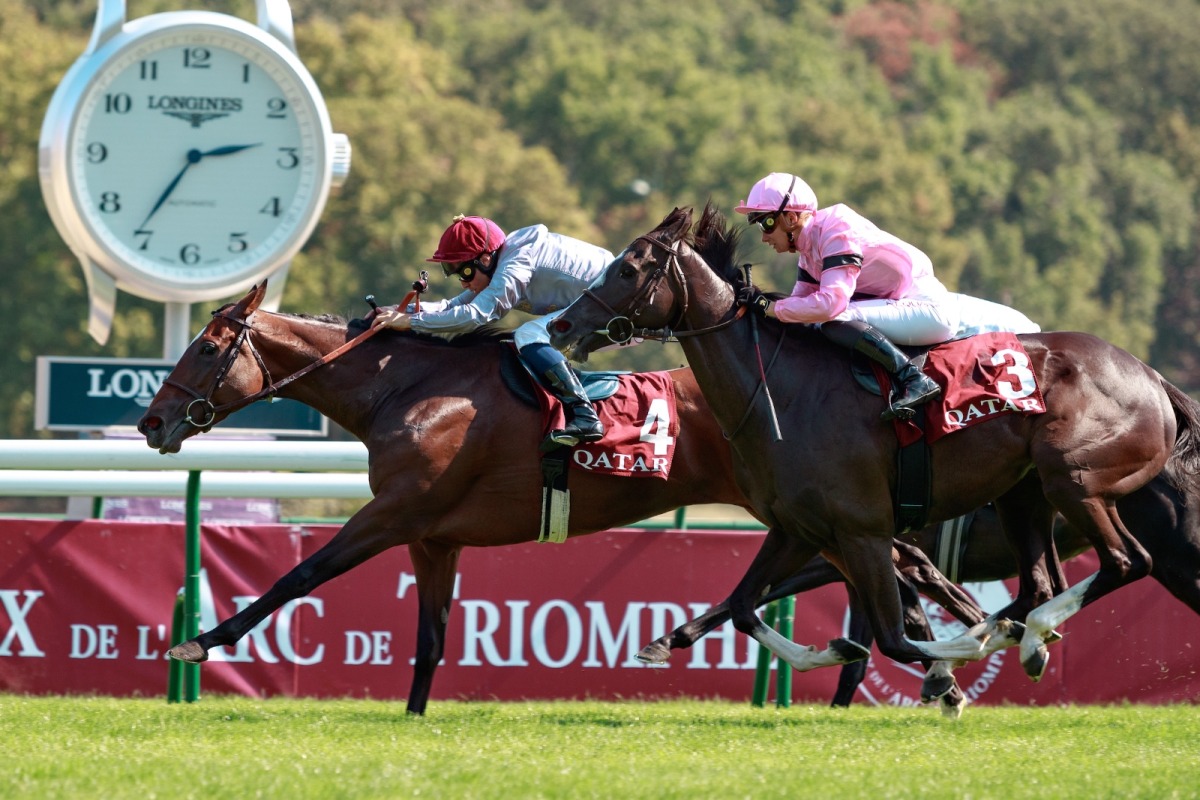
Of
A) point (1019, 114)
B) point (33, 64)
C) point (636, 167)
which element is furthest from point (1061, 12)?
point (33, 64)

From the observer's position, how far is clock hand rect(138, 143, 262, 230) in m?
9.88

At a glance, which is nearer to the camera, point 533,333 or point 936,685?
point 936,685

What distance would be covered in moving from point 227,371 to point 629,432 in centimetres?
164

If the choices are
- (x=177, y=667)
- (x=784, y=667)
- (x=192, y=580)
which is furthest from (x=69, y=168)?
(x=784, y=667)

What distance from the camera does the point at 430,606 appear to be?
7.45m

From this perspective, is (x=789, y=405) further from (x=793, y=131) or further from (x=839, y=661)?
(x=793, y=131)

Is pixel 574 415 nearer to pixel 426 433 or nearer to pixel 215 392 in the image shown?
pixel 426 433

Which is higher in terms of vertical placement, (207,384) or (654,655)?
(207,384)

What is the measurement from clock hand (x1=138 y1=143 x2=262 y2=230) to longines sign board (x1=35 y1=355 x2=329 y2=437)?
96cm

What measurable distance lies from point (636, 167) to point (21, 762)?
1374 inches

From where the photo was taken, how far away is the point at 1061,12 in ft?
174

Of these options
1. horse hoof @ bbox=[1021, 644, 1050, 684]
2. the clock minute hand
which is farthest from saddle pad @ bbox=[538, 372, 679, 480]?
the clock minute hand

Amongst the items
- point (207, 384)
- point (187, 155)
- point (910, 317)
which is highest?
point (187, 155)

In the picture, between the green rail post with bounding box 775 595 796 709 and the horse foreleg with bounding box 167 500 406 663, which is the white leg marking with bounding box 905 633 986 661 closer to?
the green rail post with bounding box 775 595 796 709
